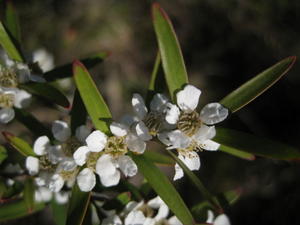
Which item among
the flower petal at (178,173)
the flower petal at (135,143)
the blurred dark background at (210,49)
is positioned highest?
the flower petal at (135,143)

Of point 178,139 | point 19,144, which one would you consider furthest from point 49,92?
point 178,139

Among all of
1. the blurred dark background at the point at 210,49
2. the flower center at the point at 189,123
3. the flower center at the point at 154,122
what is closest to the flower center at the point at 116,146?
the flower center at the point at 154,122

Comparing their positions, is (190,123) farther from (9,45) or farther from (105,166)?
(9,45)

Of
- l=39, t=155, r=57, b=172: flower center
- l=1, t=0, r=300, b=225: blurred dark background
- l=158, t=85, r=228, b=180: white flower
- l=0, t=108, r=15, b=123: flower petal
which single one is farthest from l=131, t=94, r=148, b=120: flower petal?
l=1, t=0, r=300, b=225: blurred dark background

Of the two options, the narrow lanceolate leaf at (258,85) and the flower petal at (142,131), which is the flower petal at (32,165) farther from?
the narrow lanceolate leaf at (258,85)

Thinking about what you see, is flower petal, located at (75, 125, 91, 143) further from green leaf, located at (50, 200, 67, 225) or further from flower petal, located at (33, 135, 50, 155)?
green leaf, located at (50, 200, 67, 225)

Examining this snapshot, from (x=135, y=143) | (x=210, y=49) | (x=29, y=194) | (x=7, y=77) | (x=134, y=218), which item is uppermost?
(x=7, y=77)

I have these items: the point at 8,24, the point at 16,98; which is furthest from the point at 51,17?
the point at 16,98
